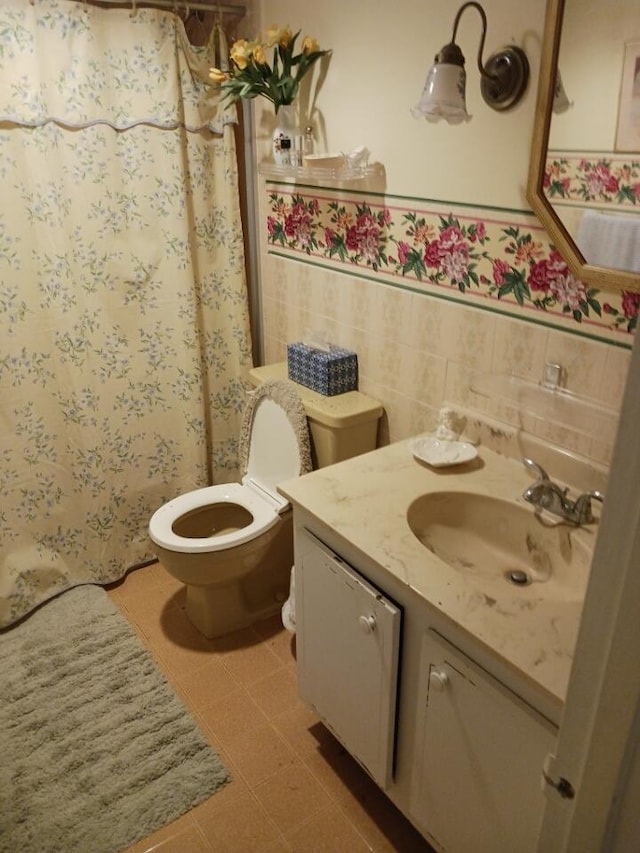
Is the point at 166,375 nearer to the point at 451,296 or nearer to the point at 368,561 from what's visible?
the point at 451,296

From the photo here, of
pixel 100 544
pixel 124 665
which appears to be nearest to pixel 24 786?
pixel 124 665

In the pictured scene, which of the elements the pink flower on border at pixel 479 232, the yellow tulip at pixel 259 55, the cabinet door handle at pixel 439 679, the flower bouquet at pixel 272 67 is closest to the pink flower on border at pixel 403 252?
the pink flower on border at pixel 479 232

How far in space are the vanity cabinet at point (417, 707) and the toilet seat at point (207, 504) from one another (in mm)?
443

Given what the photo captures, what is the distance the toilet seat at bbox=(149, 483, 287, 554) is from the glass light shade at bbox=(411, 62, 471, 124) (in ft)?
4.26

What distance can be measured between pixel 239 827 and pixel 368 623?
72 centimetres

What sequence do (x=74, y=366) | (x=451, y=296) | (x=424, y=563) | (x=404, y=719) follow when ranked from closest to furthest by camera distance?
(x=424, y=563) < (x=404, y=719) < (x=451, y=296) < (x=74, y=366)

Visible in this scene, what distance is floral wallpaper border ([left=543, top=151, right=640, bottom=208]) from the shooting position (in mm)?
1269

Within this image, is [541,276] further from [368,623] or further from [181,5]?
[181,5]

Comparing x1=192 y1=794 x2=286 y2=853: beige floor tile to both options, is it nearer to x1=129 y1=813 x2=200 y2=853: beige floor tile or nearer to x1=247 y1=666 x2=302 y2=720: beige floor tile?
x1=129 y1=813 x2=200 y2=853: beige floor tile

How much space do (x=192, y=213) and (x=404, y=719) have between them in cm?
185

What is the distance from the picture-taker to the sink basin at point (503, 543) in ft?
4.60

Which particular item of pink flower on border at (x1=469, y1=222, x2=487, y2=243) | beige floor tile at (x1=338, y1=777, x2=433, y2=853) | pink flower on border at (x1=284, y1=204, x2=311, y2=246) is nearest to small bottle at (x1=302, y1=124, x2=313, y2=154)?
pink flower on border at (x1=284, y1=204, x2=311, y2=246)

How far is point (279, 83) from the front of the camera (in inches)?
79.4

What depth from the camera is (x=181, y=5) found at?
2.12 meters
